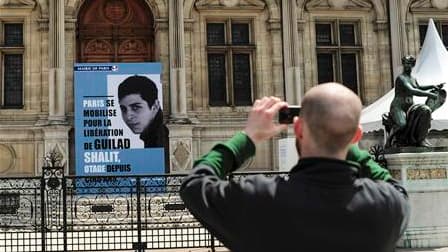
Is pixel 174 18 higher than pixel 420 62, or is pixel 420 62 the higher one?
pixel 174 18

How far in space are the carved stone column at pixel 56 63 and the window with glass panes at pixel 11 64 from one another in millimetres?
1106

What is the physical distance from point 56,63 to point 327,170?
17413 millimetres

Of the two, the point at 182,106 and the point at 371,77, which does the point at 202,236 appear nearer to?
the point at 182,106

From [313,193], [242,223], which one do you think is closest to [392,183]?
[313,193]

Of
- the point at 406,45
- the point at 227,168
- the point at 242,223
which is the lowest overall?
the point at 242,223

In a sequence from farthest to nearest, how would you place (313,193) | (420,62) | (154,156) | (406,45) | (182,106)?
(406,45)
(182,106)
(154,156)
(420,62)
(313,193)

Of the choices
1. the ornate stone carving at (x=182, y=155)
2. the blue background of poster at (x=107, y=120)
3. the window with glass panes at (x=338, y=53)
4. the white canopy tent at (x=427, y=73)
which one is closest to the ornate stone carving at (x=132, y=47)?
the blue background of poster at (x=107, y=120)

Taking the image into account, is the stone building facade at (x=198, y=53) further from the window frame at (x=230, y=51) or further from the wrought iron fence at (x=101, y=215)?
the wrought iron fence at (x=101, y=215)

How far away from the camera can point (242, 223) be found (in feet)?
6.95

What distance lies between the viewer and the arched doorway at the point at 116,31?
1977cm

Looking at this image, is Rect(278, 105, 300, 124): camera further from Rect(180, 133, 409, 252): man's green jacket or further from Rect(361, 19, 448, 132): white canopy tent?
Rect(361, 19, 448, 132): white canopy tent

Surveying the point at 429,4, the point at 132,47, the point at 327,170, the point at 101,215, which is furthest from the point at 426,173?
the point at 429,4

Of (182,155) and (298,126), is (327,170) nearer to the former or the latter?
(298,126)

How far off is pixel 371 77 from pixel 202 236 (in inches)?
403
